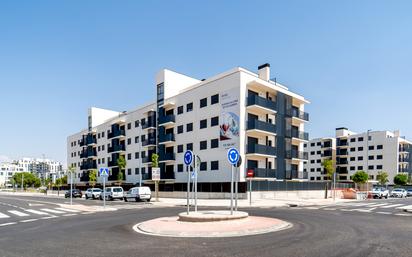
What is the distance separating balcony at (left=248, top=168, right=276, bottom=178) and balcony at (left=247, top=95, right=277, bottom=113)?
24.4 feet

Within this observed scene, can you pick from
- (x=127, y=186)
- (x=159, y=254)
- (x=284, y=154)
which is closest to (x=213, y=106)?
(x=284, y=154)

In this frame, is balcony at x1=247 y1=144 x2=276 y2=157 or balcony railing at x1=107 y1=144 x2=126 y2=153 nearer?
balcony at x1=247 y1=144 x2=276 y2=157

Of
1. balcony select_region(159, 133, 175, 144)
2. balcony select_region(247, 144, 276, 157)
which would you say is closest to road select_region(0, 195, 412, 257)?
balcony select_region(247, 144, 276, 157)

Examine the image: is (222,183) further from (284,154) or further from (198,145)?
(284,154)

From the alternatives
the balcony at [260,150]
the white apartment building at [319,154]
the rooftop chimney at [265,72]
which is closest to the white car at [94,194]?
the balcony at [260,150]

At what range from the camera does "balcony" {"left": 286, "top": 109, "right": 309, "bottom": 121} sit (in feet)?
154

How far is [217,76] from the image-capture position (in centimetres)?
4616

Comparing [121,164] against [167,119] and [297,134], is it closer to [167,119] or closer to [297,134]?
[167,119]

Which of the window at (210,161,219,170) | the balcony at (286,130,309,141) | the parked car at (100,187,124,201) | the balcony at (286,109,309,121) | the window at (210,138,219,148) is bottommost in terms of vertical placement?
the parked car at (100,187,124,201)

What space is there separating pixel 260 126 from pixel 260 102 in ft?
9.67

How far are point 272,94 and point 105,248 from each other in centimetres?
3905

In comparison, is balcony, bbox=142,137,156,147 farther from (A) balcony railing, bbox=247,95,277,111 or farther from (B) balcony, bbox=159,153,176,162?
(A) balcony railing, bbox=247,95,277,111

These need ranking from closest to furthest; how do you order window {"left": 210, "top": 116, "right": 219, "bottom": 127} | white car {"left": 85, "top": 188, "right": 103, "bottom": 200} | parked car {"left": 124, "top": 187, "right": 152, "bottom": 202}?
parked car {"left": 124, "top": 187, "right": 152, "bottom": 202}, window {"left": 210, "top": 116, "right": 219, "bottom": 127}, white car {"left": 85, "top": 188, "right": 103, "bottom": 200}

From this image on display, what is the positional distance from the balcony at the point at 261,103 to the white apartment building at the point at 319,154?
64.0 meters
